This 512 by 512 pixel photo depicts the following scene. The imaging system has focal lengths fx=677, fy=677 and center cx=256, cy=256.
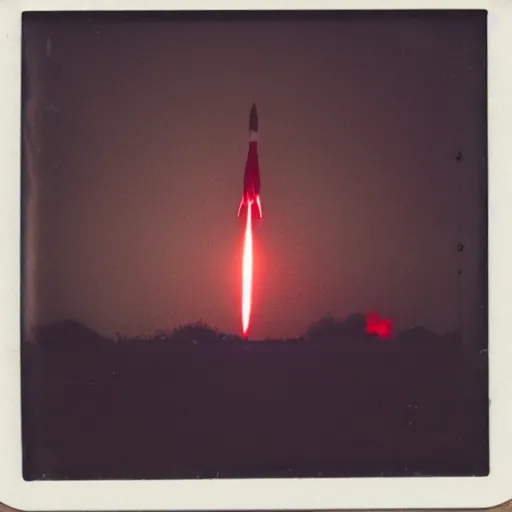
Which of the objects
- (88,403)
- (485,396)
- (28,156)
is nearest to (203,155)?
(28,156)

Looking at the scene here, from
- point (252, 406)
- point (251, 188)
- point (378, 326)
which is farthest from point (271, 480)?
point (251, 188)

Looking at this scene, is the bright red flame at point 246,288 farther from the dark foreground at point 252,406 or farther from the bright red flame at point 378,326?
the bright red flame at point 378,326

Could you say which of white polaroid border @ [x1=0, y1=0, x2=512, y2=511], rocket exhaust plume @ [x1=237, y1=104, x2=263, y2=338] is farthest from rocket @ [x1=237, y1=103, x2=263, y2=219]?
white polaroid border @ [x1=0, y1=0, x2=512, y2=511]

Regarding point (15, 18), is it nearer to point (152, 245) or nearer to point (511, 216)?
point (152, 245)

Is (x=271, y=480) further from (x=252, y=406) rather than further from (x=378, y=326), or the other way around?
(x=378, y=326)

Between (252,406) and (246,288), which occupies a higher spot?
(246,288)

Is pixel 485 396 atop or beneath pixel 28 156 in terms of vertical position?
beneath
